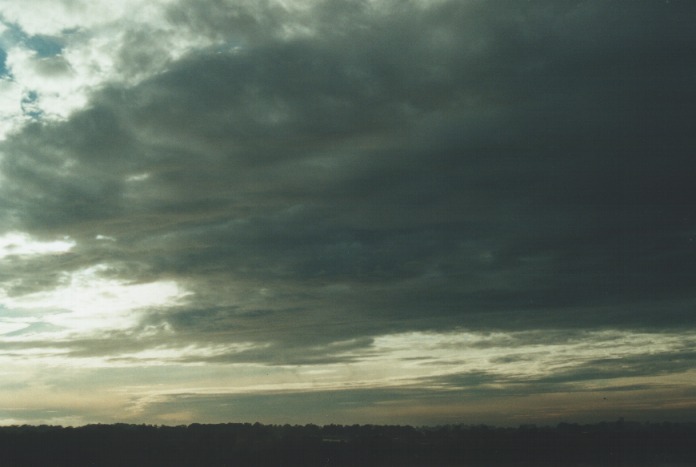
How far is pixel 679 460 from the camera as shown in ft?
485

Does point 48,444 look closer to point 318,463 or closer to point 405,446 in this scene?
point 318,463

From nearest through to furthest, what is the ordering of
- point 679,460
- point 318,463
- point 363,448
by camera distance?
1. point 679,460
2. point 318,463
3. point 363,448

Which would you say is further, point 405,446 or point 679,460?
point 405,446

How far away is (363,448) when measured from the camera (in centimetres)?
19012

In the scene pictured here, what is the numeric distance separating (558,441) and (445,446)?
117ft

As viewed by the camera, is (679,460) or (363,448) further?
(363,448)

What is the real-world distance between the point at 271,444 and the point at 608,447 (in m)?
97.5

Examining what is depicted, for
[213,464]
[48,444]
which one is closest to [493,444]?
[213,464]

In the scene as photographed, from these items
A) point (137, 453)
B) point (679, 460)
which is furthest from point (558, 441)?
point (137, 453)

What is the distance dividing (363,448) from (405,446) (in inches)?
493

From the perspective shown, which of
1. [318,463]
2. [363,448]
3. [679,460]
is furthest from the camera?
[363,448]

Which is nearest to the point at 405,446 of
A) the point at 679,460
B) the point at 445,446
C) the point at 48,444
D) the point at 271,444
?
the point at 445,446

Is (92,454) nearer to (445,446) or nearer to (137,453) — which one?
(137,453)

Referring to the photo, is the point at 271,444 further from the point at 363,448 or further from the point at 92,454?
the point at 92,454
